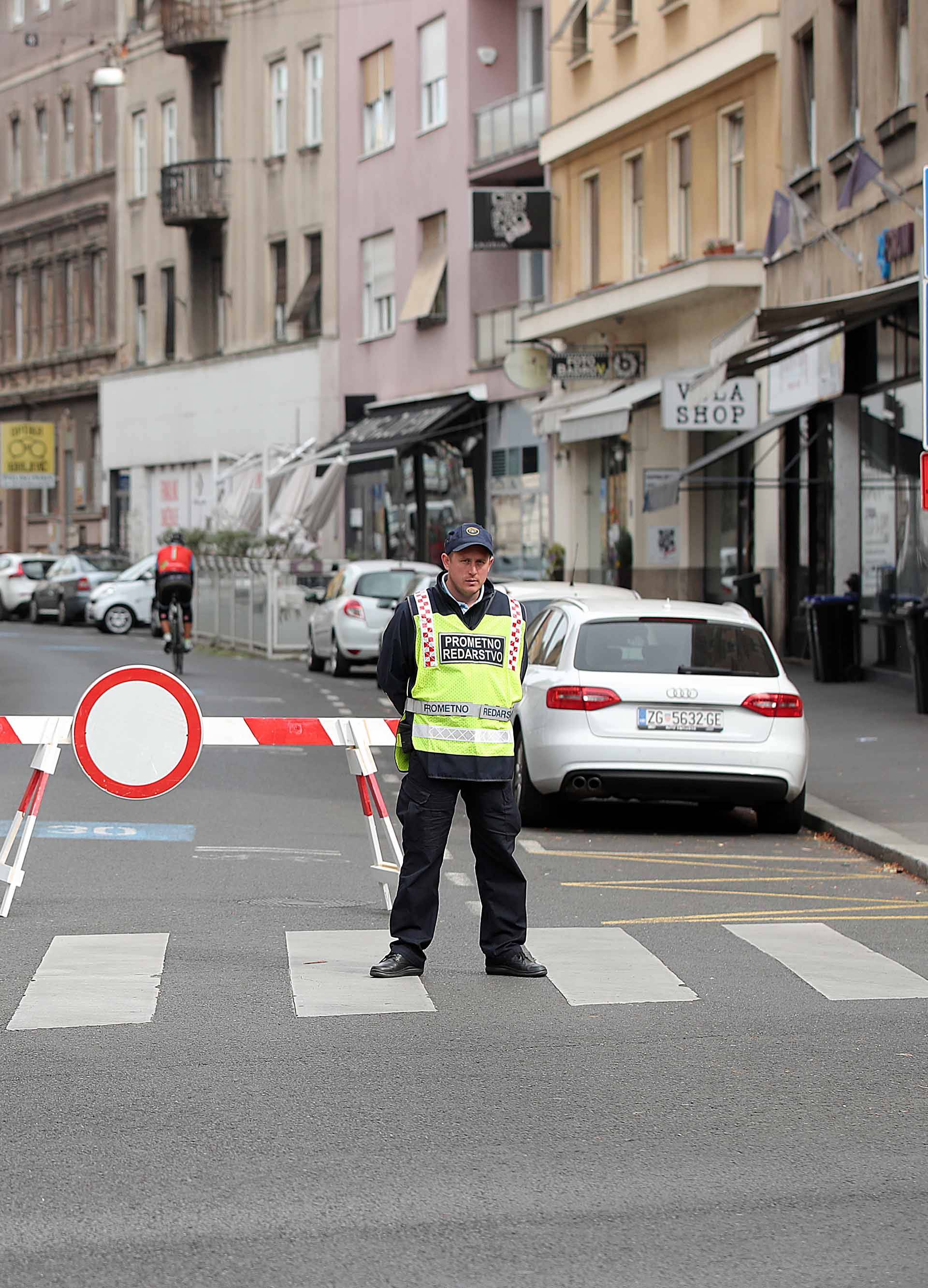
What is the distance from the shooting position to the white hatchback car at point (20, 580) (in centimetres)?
4722

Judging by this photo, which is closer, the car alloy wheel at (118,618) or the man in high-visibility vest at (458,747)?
the man in high-visibility vest at (458,747)

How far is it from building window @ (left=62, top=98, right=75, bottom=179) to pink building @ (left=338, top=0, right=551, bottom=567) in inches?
605

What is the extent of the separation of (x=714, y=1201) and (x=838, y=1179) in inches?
15.3

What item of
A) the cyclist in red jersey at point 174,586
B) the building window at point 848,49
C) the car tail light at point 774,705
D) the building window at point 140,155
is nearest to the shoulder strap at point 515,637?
the car tail light at point 774,705

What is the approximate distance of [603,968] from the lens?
336 inches

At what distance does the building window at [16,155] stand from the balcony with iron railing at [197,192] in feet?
39.6

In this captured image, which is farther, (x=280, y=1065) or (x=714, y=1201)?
(x=280, y=1065)

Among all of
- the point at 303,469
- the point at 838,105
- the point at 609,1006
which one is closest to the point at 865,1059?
the point at 609,1006

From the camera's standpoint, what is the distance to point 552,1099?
630cm

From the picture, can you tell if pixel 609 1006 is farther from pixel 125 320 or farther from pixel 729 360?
pixel 125 320

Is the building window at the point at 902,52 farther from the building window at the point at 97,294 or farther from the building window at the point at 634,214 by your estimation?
the building window at the point at 97,294

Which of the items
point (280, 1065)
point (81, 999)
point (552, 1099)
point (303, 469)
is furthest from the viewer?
point (303, 469)

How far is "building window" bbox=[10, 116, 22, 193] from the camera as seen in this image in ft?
197

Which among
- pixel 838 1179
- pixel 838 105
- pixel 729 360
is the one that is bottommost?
pixel 838 1179
